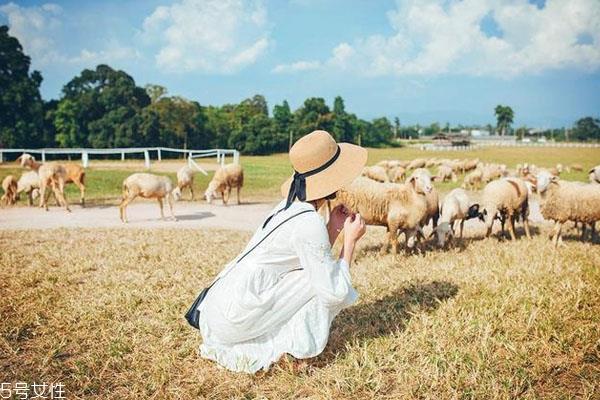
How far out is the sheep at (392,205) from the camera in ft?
28.6

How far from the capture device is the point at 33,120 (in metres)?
44.6

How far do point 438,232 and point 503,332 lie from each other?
181 inches

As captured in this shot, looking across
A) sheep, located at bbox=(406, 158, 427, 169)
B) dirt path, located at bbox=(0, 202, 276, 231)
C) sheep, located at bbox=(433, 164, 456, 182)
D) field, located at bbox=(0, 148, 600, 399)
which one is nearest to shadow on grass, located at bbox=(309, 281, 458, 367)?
field, located at bbox=(0, 148, 600, 399)

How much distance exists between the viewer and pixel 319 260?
3598 mm

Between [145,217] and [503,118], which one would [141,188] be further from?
[503,118]

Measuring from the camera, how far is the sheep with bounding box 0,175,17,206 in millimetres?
16172

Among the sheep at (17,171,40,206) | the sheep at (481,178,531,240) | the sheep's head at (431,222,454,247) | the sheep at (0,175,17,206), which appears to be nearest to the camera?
the sheep's head at (431,222,454,247)

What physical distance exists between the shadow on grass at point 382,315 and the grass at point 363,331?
2cm

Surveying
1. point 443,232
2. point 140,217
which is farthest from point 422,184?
point 140,217

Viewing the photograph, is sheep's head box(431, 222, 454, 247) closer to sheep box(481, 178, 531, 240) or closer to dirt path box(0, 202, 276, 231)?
sheep box(481, 178, 531, 240)

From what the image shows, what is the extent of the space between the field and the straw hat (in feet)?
5.20

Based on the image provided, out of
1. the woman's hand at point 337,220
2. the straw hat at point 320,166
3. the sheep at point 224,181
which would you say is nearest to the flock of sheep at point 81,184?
the sheep at point 224,181

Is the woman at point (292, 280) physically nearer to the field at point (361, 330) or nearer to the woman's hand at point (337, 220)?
the woman's hand at point (337, 220)

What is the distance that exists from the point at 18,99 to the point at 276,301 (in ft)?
157
